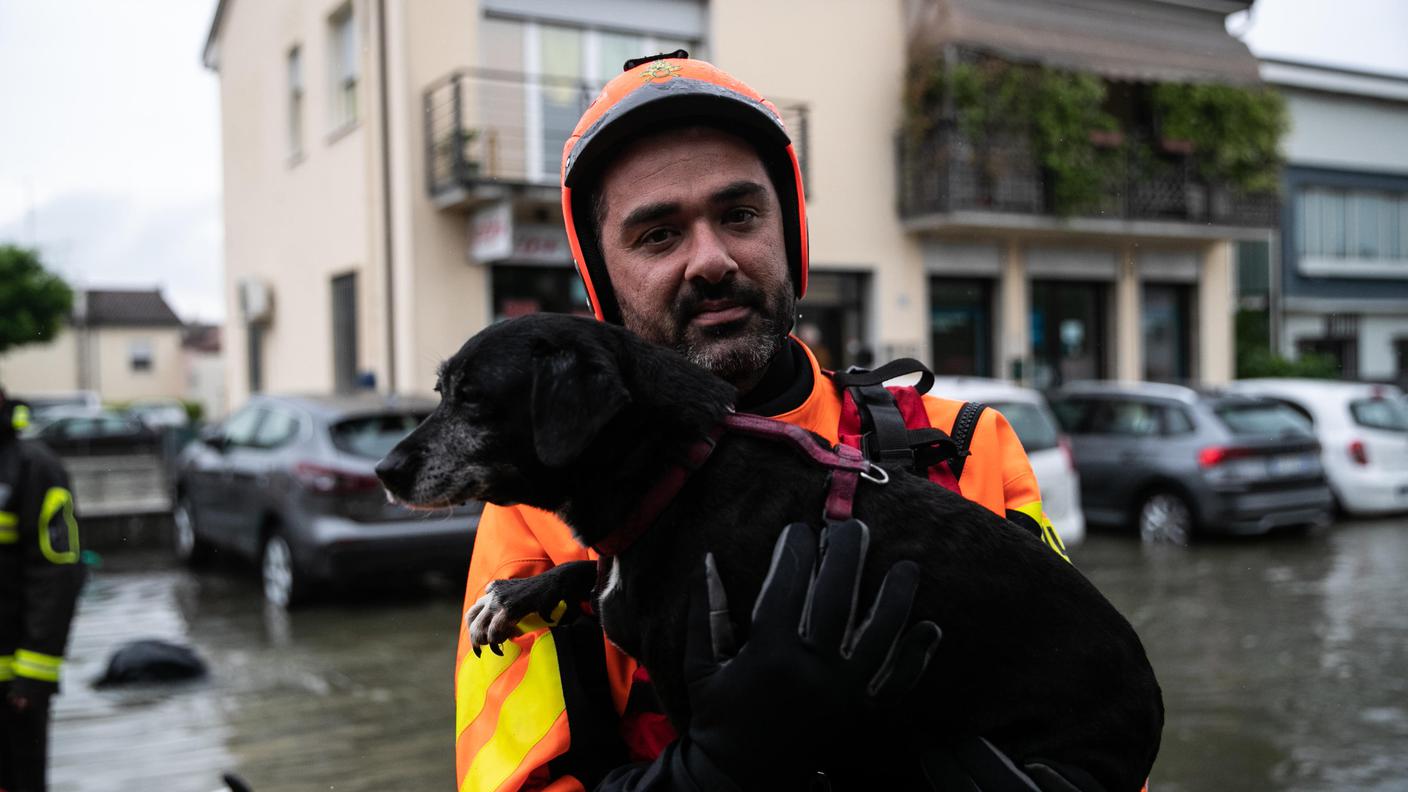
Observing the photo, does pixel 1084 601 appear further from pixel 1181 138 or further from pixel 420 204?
pixel 1181 138

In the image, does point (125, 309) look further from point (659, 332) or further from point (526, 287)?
point (659, 332)

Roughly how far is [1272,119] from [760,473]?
70.8 ft

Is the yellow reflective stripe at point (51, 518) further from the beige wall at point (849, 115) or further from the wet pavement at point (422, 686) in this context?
the beige wall at point (849, 115)

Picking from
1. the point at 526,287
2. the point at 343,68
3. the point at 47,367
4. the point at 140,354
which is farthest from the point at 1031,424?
the point at 140,354

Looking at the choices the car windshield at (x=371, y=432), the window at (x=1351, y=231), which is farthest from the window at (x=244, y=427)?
the window at (x=1351, y=231)

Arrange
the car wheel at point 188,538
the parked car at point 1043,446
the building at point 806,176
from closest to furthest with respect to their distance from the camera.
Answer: the parked car at point 1043,446
the car wheel at point 188,538
the building at point 806,176

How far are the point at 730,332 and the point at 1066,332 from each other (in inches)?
785

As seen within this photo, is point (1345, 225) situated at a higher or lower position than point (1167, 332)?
higher

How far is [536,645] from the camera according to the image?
1.90 meters

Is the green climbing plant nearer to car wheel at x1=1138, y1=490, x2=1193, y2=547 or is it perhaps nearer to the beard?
car wheel at x1=1138, y1=490, x2=1193, y2=547

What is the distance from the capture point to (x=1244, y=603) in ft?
31.2

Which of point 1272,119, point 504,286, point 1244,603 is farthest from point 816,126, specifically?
point 1244,603

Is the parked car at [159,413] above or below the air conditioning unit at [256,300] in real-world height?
below

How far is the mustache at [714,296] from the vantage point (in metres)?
2.08
